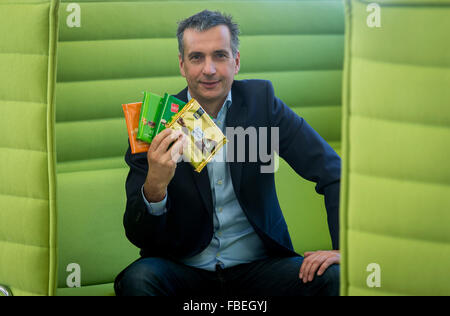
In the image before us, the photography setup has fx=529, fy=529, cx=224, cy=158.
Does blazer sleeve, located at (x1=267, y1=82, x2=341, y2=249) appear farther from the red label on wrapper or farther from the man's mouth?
the red label on wrapper

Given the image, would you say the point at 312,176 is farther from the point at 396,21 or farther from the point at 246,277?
the point at 396,21

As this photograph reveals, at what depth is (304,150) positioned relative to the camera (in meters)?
1.26

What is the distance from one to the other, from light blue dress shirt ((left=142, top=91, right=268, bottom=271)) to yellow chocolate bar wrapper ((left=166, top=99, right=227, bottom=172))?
0.10 m

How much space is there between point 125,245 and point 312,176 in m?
0.52

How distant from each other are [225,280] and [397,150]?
507 millimetres

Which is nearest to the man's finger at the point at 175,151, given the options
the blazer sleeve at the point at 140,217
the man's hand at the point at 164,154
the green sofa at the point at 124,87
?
the man's hand at the point at 164,154

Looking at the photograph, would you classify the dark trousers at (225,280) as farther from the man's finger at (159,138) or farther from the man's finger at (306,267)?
the man's finger at (159,138)

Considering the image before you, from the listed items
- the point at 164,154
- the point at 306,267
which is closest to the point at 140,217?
the point at 164,154

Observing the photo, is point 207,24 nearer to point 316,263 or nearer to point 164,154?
point 164,154

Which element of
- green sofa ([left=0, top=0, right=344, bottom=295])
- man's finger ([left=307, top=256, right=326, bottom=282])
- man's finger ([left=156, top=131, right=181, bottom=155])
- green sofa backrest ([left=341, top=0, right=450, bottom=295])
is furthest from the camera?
green sofa ([left=0, top=0, right=344, bottom=295])

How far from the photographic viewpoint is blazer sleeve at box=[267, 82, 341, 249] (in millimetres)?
1220

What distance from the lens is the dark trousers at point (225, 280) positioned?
3.77 ft

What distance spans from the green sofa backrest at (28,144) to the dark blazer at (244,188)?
7.8 inches
